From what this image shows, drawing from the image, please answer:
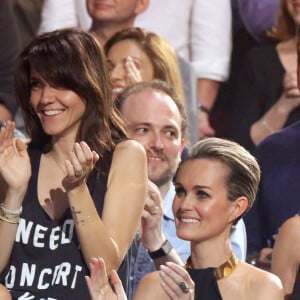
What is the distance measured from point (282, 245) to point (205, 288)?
34 cm

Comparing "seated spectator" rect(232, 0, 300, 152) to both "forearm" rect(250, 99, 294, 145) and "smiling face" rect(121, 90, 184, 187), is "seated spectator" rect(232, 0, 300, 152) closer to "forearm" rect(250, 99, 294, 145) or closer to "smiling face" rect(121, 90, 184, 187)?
"forearm" rect(250, 99, 294, 145)

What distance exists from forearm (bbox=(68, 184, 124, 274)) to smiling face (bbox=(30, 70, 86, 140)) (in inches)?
13.6

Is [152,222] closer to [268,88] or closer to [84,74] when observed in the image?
[84,74]

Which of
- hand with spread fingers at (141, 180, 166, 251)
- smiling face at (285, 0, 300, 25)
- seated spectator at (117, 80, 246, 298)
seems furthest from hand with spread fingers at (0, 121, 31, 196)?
smiling face at (285, 0, 300, 25)

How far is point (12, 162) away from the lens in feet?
13.8

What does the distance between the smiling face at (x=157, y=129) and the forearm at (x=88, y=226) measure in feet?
2.15

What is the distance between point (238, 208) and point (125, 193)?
41 cm

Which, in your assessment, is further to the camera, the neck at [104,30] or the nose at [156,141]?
the neck at [104,30]

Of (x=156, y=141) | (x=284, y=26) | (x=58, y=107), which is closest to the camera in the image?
(x=58, y=107)

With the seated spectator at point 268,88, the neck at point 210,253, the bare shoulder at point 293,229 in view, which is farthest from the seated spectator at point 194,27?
the neck at point 210,253

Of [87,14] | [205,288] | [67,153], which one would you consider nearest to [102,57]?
[67,153]

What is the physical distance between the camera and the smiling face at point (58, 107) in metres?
4.33

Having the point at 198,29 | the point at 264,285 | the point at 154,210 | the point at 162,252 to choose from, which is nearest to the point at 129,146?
the point at 154,210

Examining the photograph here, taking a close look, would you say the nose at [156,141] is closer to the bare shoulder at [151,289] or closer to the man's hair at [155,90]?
the man's hair at [155,90]
